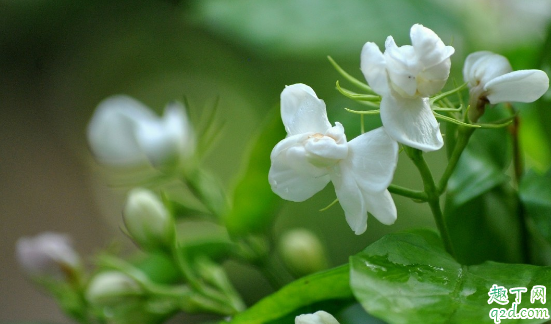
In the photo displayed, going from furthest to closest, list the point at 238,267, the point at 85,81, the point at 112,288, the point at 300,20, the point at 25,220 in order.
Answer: the point at 85,81 < the point at 25,220 < the point at 238,267 < the point at 300,20 < the point at 112,288

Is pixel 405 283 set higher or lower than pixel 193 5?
lower

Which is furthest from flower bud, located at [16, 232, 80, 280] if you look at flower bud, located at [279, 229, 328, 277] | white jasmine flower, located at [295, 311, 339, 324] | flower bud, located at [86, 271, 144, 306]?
white jasmine flower, located at [295, 311, 339, 324]

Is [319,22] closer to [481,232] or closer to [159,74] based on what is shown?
[481,232]

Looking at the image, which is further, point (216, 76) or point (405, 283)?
point (216, 76)

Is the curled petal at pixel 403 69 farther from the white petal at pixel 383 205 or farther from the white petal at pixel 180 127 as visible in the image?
the white petal at pixel 180 127

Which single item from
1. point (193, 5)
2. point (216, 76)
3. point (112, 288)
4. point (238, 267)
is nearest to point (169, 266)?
point (112, 288)

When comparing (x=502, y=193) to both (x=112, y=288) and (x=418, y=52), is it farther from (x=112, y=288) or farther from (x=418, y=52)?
(x=112, y=288)
